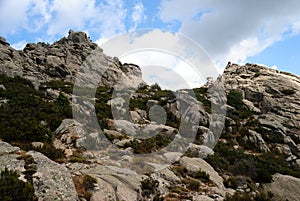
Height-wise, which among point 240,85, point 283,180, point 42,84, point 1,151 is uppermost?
point 240,85

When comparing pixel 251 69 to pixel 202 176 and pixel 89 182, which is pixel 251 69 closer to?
pixel 202 176

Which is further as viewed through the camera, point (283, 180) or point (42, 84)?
point (42, 84)

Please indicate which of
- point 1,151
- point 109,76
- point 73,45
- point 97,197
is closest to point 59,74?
point 109,76

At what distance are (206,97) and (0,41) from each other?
3476 centimetres

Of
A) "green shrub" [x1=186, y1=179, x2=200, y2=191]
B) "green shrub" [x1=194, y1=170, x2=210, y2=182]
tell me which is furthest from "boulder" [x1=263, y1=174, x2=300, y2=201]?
"green shrub" [x1=186, y1=179, x2=200, y2=191]

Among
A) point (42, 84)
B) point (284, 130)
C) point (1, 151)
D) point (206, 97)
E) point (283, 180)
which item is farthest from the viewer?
point (206, 97)

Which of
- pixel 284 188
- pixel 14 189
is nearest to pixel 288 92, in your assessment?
pixel 284 188

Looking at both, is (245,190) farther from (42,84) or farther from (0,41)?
(0,41)

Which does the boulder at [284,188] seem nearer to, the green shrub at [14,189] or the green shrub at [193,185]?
the green shrub at [193,185]

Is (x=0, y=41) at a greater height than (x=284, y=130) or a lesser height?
greater

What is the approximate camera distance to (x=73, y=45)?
62.4m

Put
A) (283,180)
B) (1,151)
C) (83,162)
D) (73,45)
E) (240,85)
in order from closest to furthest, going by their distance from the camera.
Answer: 1. (1,151)
2. (83,162)
3. (283,180)
4. (240,85)
5. (73,45)

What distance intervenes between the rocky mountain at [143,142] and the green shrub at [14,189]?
37 millimetres

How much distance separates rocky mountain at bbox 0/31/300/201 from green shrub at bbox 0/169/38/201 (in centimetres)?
4
